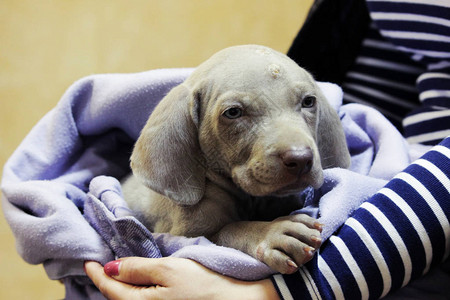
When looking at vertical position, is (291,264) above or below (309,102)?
below

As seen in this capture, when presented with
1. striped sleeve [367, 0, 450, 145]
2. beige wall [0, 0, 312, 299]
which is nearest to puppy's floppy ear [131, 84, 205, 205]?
striped sleeve [367, 0, 450, 145]

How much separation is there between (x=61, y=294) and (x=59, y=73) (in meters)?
1.11

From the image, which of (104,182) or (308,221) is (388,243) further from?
(104,182)

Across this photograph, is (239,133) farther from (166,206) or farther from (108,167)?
(108,167)

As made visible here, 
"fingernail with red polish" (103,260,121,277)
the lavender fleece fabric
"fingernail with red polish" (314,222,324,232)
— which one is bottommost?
"fingernail with red polish" (103,260,121,277)

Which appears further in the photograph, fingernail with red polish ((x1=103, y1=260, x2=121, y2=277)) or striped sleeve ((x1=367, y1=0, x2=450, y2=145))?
striped sleeve ((x1=367, y1=0, x2=450, y2=145))

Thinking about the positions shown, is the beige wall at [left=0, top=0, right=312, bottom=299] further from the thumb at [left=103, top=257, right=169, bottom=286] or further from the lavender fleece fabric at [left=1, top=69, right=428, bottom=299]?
the thumb at [left=103, top=257, right=169, bottom=286]

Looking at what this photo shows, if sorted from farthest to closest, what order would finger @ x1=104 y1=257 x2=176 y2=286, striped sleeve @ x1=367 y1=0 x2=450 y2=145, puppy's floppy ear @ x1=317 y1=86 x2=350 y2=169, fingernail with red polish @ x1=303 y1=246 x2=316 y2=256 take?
striped sleeve @ x1=367 y1=0 x2=450 y2=145 → puppy's floppy ear @ x1=317 y1=86 x2=350 y2=169 → finger @ x1=104 y1=257 x2=176 y2=286 → fingernail with red polish @ x1=303 y1=246 x2=316 y2=256

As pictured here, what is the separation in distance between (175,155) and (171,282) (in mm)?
297

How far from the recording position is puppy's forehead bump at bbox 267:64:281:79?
1.02 metres

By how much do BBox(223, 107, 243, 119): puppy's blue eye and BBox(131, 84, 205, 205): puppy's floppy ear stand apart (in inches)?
4.5

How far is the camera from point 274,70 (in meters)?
1.02

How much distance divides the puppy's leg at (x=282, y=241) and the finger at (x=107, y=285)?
0.26 meters

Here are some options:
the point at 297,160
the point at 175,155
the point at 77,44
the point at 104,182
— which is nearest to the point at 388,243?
the point at 297,160
